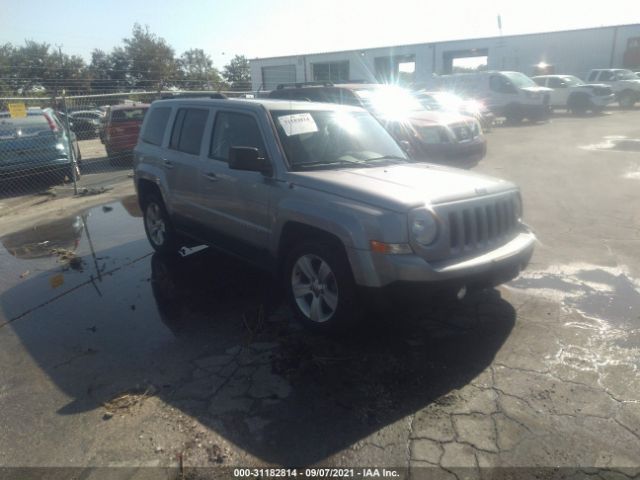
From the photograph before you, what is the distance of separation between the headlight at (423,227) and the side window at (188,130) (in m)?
2.71

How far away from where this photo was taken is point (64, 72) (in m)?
41.2

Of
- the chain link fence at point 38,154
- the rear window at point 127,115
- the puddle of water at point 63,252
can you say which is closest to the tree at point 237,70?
the rear window at point 127,115

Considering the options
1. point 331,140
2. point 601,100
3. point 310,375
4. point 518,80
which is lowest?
point 310,375

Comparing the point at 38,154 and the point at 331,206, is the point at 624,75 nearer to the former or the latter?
the point at 38,154

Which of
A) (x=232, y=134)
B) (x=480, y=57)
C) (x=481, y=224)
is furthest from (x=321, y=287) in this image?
(x=480, y=57)

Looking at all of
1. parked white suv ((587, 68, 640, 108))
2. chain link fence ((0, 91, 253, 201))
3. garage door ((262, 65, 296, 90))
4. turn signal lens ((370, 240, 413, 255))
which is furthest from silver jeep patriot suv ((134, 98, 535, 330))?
garage door ((262, 65, 296, 90))

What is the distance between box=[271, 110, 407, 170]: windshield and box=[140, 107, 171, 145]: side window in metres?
1.97

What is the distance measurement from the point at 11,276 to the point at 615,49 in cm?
3545

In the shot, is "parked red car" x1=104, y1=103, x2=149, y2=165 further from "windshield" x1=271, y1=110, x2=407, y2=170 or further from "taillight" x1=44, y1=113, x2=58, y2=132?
"windshield" x1=271, y1=110, x2=407, y2=170

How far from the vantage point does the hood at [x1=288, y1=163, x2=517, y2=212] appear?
3469 mm

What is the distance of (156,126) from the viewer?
597 centimetres

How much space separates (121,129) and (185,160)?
→ 10162 mm

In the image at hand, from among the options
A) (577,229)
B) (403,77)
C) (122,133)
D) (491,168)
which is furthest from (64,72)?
(577,229)

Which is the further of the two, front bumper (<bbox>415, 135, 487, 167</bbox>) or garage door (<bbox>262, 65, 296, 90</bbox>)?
garage door (<bbox>262, 65, 296, 90</bbox>)
